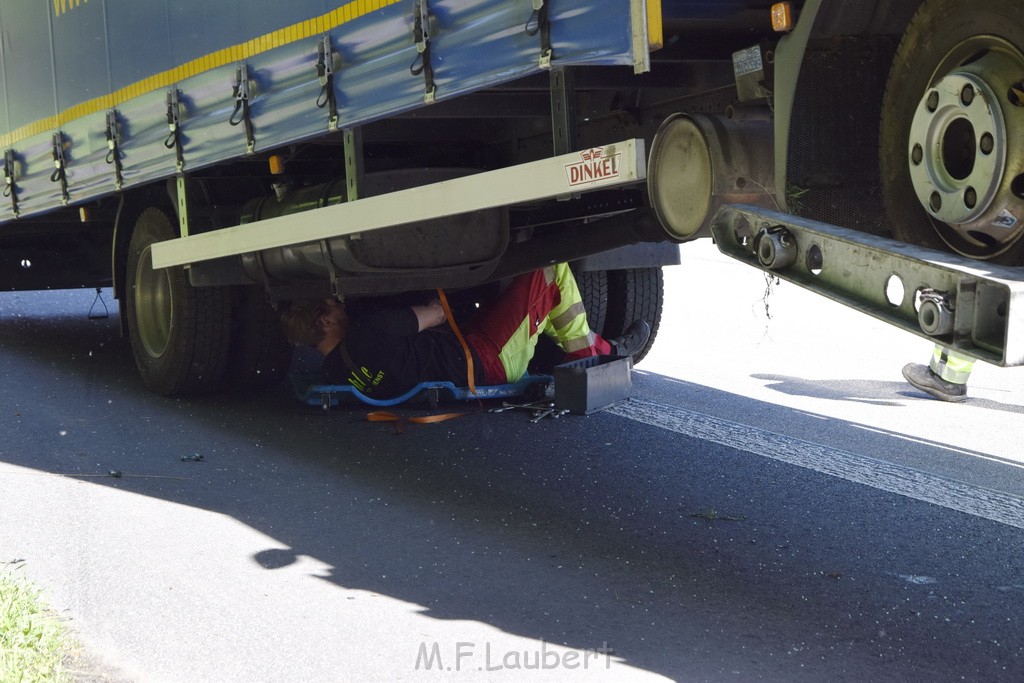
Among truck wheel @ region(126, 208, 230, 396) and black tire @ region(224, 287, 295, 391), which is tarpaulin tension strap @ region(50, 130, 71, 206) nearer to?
truck wheel @ region(126, 208, 230, 396)

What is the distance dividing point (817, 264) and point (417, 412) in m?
3.81

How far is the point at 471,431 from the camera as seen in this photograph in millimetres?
6426

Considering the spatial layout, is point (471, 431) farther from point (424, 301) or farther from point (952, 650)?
point (952, 650)

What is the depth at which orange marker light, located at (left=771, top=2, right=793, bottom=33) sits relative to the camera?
3684mm

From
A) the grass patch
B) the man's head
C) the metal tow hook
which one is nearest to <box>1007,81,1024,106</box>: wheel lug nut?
the grass patch

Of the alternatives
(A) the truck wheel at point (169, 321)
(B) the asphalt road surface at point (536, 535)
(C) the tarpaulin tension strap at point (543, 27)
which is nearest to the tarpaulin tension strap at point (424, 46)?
(C) the tarpaulin tension strap at point (543, 27)


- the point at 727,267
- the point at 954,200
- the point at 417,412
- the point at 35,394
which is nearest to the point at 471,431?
the point at 417,412

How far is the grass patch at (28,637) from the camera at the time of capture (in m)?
3.13

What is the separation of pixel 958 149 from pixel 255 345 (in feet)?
16.7

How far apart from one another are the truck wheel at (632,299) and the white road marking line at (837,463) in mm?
1268

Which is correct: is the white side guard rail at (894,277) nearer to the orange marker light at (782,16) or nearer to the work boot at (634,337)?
the orange marker light at (782,16)

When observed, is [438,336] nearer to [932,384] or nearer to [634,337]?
[634,337]

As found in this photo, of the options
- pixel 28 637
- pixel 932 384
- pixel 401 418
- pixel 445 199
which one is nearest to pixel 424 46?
pixel 445 199

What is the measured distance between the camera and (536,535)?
4.61 m
